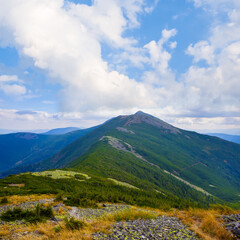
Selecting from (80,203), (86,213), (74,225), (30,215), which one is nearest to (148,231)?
(74,225)

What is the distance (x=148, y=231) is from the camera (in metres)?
12.9

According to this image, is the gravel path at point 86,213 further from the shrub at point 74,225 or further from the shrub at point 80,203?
the shrub at point 74,225

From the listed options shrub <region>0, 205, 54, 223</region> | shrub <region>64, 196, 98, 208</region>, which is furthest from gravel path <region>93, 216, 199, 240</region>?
shrub <region>64, 196, 98, 208</region>

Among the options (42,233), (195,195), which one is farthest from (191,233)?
(195,195)

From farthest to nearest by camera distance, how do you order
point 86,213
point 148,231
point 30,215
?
point 86,213, point 30,215, point 148,231

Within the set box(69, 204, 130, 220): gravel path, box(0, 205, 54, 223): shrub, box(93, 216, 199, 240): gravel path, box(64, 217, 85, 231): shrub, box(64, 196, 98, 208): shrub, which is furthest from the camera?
box(64, 196, 98, 208): shrub

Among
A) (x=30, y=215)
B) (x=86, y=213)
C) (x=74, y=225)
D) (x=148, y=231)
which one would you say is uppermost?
(x=74, y=225)

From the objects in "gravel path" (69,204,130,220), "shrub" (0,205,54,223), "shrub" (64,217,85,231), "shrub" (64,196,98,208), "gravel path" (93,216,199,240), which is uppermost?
"shrub" (64,217,85,231)

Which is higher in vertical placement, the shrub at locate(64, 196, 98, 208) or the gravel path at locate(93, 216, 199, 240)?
the gravel path at locate(93, 216, 199, 240)

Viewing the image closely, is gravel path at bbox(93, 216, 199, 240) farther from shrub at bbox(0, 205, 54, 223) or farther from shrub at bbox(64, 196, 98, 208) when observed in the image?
shrub at bbox(64, 196, 98, 208)

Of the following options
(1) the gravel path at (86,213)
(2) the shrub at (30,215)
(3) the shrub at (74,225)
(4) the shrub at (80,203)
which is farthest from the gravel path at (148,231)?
(4) the shrub at (80,203)

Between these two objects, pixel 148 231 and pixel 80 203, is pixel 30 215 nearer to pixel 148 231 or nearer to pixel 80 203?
pixel 80 203

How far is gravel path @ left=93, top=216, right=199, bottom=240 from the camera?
11.6 metres

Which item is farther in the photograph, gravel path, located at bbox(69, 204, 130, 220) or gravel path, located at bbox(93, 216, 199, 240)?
gravel path, located at bbox(69, 204, 130, 220)
